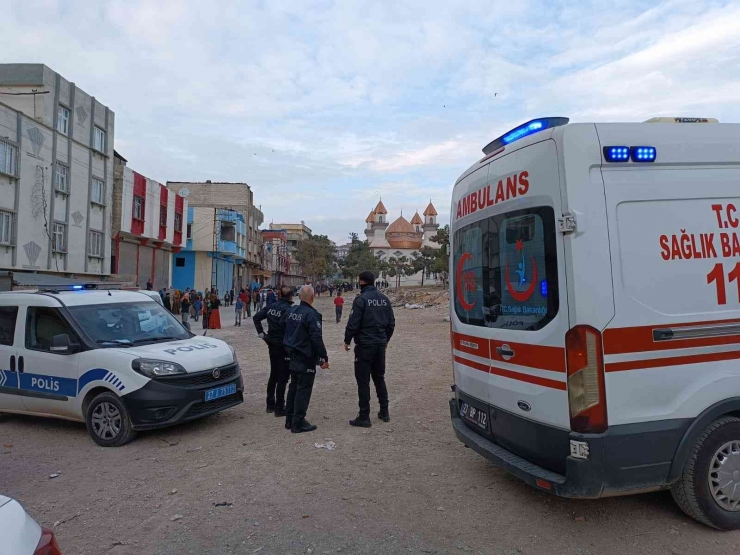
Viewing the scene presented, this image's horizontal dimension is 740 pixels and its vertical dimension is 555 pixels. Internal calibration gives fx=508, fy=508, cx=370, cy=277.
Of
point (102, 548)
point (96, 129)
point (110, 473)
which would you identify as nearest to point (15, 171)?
point (96, 129)

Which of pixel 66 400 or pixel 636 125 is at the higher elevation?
pixel 636 125

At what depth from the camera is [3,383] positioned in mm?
6355

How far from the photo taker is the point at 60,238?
934 inches

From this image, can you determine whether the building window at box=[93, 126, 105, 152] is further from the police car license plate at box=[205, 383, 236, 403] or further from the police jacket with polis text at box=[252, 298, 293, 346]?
the police car license plate at box=[205, 383, 236, 403]

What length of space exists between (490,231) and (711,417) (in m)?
1.97

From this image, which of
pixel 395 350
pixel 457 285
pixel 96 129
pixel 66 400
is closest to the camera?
pixel 457 285

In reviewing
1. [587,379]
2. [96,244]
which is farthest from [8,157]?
[587,379]

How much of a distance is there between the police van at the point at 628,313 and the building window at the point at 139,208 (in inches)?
1220

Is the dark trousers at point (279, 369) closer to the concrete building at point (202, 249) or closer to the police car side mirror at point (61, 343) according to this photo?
the police car side mirror at point (61, 343)

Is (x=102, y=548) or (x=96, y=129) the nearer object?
(x=102, y=548)

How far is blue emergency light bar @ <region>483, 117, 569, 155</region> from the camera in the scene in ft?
11.9

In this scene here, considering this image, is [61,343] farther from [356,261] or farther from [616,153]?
[356,261]

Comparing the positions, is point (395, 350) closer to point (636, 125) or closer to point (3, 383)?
point (3, 383)

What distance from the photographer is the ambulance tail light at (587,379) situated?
10.3 ft
